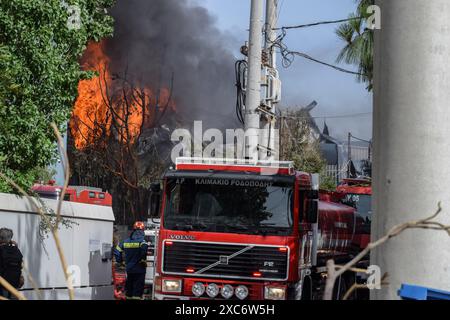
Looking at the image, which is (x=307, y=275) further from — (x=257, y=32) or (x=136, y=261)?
(x=257, y=32)

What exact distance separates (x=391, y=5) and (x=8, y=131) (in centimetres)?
815

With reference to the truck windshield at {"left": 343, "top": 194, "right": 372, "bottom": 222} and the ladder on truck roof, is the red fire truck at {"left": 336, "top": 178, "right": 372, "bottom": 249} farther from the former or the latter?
the ladder on truck roof

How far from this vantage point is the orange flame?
34.6 meters

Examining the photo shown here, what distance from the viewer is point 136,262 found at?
15.2 metres

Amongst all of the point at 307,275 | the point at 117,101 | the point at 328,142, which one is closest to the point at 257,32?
the point at 307,275

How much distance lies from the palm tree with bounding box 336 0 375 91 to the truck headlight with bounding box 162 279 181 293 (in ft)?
27.6

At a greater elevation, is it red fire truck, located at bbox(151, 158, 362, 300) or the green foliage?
the green foliage

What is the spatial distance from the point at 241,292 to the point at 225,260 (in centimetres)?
52

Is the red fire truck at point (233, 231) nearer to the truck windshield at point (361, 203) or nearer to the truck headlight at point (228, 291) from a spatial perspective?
the truck headlight at point (228, 291)

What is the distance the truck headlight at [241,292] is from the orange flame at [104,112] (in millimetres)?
22875

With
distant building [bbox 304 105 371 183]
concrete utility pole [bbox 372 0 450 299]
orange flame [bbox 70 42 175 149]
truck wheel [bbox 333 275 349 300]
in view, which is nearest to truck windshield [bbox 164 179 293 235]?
truck wheel [bbox 333 275 349 300]

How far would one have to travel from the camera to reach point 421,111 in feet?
20.3

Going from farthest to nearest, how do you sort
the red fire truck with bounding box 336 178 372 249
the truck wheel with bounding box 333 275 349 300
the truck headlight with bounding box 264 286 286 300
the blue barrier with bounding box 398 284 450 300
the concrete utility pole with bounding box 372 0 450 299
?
the red fire truck with bounding box 336 178 372 249 → the truck wheel with bounding box 333 275 349 300 → the truck headlight with bounding box 264 286 286 300 → the concrete utility pole with bounding box 372 0 450 299 → the blue barrier with bounding box 398 284 450 300

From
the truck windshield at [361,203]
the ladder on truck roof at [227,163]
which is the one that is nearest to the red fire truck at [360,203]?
the truck windshield at [361,203]
